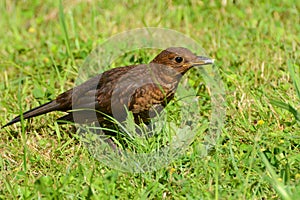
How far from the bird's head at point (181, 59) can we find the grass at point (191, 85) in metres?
0.54

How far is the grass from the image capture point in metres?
4.42

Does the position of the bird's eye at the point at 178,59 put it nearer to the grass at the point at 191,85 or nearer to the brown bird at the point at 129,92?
the brown bird at the point at 129,92

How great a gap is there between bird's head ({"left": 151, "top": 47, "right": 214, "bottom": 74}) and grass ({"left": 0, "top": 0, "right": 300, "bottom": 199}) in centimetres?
54

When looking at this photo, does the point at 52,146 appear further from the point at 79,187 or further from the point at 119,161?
the point at 79,187

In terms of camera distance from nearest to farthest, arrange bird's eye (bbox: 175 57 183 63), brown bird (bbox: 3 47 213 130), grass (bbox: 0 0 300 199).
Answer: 1. grass (bbox: 0 0 300 199)
2. brown bird (bbox: 3 47 213 130)
3. bird's eye (bbox: 175 57 183 63)

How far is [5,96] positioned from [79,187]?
211 cm

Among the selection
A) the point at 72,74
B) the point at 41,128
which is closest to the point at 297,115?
the point at 41,128

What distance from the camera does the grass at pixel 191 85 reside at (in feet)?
14.5

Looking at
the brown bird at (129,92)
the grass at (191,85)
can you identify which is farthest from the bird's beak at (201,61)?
the grass at (191,85)

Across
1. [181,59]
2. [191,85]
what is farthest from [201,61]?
[191,85]

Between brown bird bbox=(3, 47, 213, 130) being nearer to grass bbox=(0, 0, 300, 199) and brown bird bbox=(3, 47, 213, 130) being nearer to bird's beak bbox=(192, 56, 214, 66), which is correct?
bird's beak bbox=(192, 56, 214, 66)

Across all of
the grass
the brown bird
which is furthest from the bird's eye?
the grass

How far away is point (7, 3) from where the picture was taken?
8414mm

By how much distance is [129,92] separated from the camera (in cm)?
529
